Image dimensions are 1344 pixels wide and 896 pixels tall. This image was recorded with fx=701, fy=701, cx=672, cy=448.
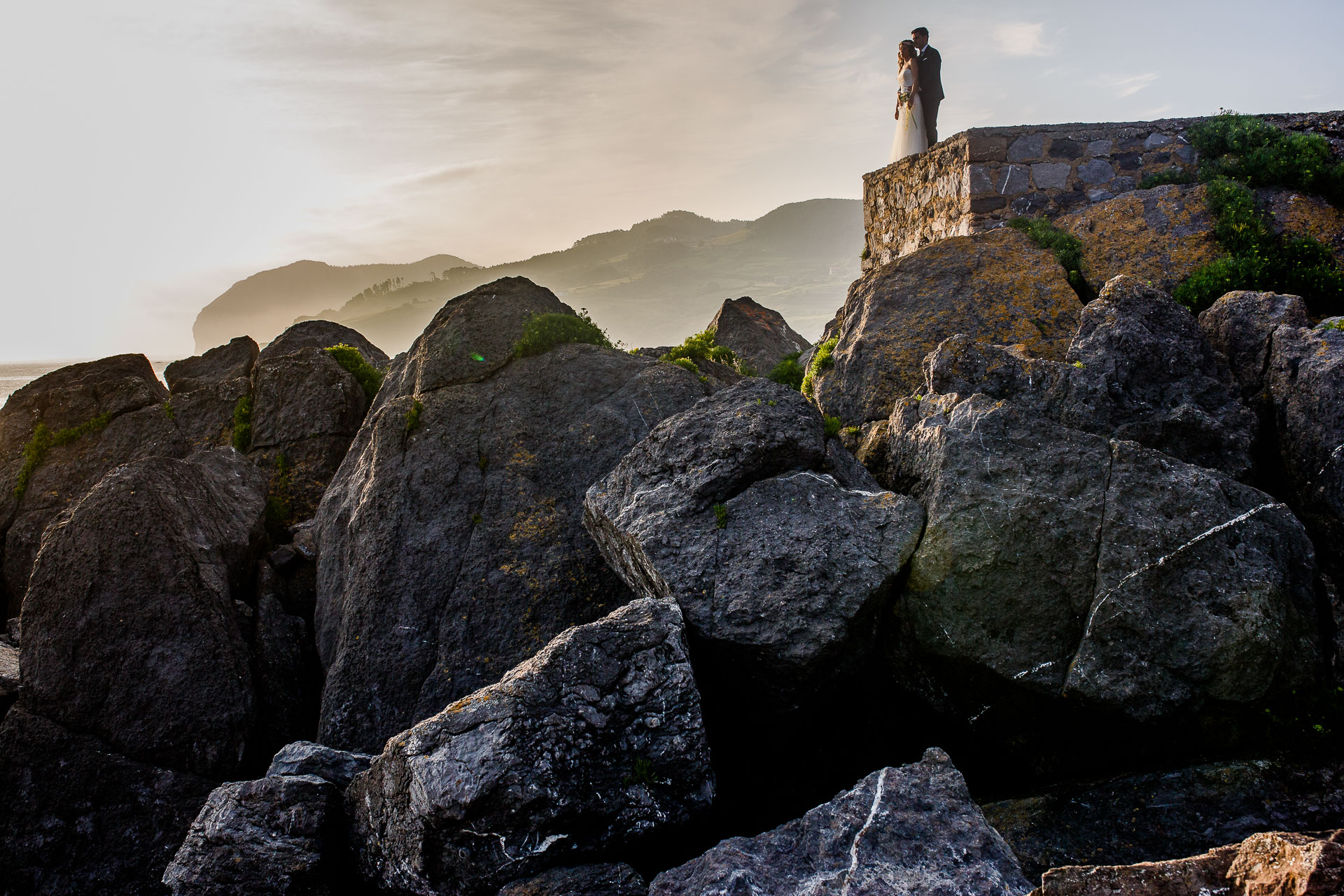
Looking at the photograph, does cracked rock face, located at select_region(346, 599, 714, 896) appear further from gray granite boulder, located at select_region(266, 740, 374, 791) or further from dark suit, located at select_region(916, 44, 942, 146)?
dark suit, located at select_region(916, 44, 942, 146)

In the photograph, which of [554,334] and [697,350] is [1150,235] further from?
[554,334]

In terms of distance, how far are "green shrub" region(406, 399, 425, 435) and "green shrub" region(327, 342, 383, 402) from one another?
5.13 m

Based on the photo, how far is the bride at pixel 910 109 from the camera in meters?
20.0

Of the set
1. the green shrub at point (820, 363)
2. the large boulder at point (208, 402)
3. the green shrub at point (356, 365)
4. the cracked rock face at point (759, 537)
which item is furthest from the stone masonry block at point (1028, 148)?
the large boulder at point (208, 402)

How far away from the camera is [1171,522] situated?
7.11 m

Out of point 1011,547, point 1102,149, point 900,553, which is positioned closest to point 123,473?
point 900,553

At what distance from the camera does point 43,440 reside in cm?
1464

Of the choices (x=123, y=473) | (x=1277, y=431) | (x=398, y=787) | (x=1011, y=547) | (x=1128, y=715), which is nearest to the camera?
(x=398, y=787)

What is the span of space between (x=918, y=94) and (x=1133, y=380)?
556 inches

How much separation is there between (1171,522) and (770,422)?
439cm

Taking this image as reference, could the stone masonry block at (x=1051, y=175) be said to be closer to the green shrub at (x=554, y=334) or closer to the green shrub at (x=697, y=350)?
the green shrub at (x=697, y=350)

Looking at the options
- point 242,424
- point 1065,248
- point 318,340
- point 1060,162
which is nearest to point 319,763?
point 242,424

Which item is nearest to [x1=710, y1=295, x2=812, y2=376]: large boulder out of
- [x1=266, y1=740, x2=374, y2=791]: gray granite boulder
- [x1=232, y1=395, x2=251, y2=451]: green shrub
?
[x1=232, y1=395, x2=251, y2=451]: green shrub

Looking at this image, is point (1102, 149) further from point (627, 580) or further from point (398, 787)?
point (398, 787)
